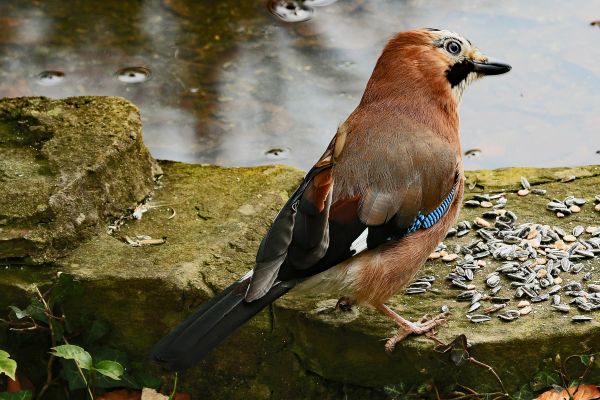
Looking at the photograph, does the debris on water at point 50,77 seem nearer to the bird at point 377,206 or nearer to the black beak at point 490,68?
the bird at point 377,206

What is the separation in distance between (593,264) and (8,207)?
261 cm

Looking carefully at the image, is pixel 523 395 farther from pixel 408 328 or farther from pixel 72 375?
pixel 72 375

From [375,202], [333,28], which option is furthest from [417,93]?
[333,28]

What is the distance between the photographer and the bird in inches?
168

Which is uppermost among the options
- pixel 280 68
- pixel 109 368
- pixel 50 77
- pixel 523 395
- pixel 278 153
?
pixel 523 395

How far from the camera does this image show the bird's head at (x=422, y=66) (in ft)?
16.2

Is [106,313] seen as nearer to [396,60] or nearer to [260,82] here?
[396,60]

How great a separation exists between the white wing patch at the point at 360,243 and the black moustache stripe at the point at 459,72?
96 centimetres

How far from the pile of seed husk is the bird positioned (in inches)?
11.0

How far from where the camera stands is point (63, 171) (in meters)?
5.21

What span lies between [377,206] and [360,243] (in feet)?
0.60

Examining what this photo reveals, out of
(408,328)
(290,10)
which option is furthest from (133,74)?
(408,328)

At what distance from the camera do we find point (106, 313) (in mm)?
4898

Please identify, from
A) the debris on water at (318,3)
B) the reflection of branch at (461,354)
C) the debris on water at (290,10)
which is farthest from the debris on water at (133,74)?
the reflection of branch at (461,354)
